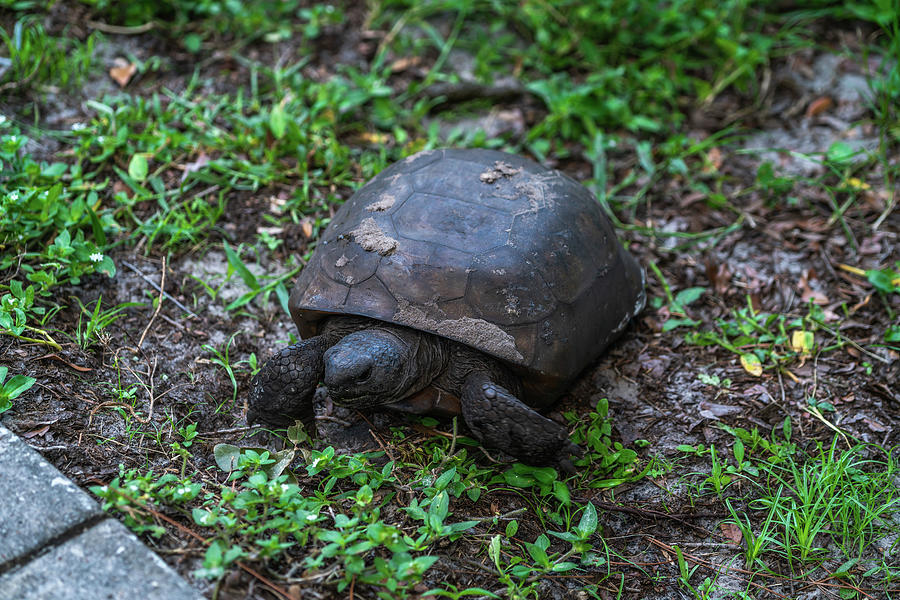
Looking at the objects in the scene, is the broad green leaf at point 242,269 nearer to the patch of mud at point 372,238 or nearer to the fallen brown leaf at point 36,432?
the patch of mud at point 372,238

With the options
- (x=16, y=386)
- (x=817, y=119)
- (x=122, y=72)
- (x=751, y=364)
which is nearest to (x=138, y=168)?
(x=122, y=72)

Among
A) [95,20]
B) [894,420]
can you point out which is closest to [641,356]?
[894,420]

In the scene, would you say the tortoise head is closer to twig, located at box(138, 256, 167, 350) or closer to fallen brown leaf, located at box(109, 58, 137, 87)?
twig, located at box(138, 256, 167, 350)

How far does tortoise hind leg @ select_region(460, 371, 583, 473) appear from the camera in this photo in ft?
9.15

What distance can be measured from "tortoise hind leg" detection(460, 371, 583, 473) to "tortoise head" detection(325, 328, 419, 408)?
0.26 m

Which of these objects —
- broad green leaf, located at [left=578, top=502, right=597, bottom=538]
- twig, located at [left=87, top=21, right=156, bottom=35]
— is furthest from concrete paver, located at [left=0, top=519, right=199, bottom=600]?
twig, located at [left=87, top=21, right=156, bottom=35]

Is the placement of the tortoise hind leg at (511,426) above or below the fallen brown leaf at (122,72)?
below

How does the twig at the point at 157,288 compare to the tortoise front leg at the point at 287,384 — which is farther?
the twig at the point at 157,288

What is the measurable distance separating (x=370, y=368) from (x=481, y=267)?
0.56 metres

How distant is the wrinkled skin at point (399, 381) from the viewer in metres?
2.76

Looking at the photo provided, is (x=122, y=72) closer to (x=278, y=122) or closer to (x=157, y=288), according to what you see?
(x=278, y=122)

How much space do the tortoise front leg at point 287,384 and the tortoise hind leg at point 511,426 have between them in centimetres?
60

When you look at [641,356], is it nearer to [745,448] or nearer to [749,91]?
[745,448]

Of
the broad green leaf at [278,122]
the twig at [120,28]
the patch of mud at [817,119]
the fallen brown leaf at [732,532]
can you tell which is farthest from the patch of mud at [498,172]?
the twig at [120,28]
